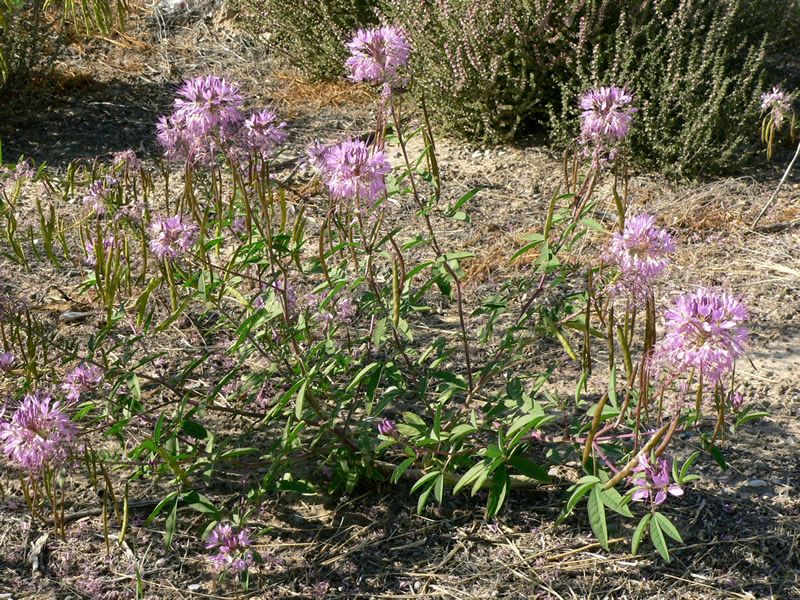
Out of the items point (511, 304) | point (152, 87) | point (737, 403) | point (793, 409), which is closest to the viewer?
point (737, 403)

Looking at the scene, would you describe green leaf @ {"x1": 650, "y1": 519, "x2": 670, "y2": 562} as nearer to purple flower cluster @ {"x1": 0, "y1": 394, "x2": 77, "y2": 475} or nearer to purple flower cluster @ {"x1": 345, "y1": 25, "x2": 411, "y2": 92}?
purple flower cluster @ {"x1": 345, "y1": 25, "x2": 411, "y2": 92}

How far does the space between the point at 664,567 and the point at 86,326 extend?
2.25m

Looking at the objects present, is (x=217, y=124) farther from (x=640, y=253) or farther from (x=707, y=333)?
(x=707, y=333)

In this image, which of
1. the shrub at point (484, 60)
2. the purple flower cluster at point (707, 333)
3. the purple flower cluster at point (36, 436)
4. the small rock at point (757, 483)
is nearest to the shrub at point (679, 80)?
the shrub at point (484, 60)

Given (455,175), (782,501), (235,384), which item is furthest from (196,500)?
(455,175)

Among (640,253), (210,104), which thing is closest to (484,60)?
(210,104)

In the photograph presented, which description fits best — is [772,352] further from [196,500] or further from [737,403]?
[196,500]

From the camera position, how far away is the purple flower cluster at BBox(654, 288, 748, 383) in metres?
1.66

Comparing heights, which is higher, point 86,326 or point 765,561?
point 86,326

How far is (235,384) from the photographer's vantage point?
122 inches

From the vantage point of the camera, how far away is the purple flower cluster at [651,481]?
204 cm

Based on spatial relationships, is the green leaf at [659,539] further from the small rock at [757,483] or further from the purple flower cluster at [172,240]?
the purple flower cluster at [172,240]

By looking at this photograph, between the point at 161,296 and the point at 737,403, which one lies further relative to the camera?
the point at 161,296

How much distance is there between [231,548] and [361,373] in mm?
→ 520
